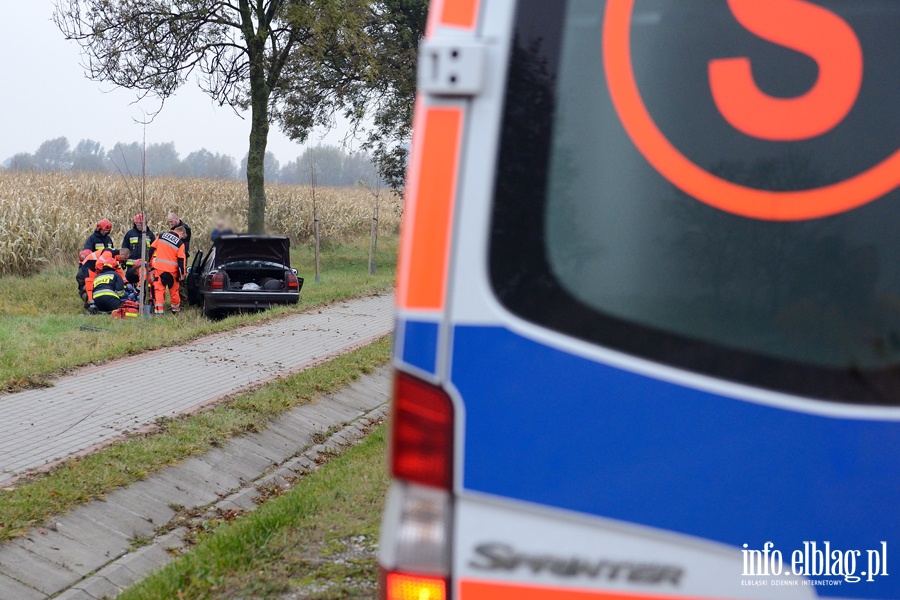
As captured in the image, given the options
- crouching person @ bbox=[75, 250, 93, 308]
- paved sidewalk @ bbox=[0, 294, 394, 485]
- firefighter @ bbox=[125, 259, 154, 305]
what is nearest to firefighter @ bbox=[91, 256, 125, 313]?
crouching person @ bbox=[75, 250, 93, 308]

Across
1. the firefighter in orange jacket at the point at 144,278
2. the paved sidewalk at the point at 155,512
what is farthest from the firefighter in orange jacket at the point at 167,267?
the paved sidewalk at the point at 155,512

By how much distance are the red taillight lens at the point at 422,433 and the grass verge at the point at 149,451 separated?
425 centimetres

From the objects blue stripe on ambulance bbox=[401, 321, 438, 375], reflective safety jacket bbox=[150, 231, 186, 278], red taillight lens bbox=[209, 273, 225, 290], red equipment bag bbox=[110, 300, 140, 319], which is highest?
blue stripe on ambulance bbox=[401, 321, 438, 375]

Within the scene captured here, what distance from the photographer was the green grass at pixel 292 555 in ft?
15.6

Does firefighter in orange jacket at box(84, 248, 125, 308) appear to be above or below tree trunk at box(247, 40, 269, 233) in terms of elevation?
below

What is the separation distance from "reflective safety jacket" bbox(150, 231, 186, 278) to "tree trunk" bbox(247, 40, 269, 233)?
6789 mm

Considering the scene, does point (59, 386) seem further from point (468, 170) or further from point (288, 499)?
point (468, 170)

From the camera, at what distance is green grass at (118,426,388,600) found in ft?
15.6

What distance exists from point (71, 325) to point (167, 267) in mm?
2633

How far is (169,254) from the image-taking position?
17.8 m

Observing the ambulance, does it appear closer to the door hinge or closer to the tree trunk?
the door hinge

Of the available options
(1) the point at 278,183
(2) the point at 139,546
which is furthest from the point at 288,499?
(1) the point at 278,183

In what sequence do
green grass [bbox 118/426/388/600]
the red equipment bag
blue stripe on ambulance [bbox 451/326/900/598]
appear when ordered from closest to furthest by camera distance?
blue stripe on ambulance [bbox 451/326/900/598]
green grass [bbox 118/426/388/600]
the red equipment bag

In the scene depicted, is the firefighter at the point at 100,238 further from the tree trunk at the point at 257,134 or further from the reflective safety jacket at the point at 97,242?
the tree trunk at the point at 257,134
